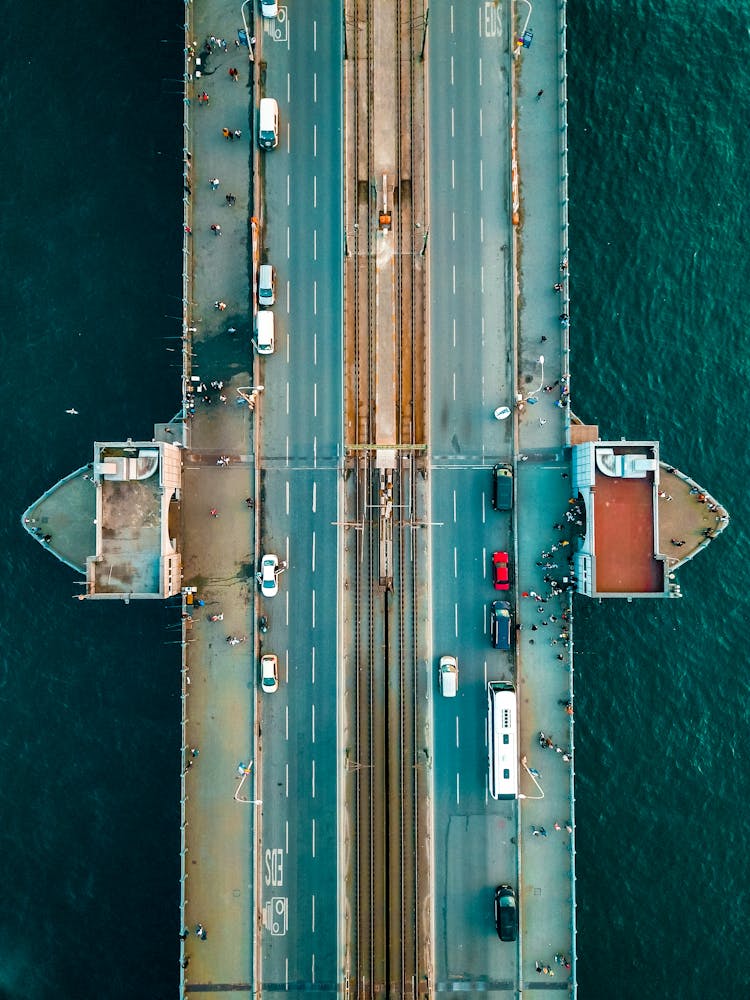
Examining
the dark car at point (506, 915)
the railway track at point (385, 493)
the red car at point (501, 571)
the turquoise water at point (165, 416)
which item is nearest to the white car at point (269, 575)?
the railway track at point (385, 493)

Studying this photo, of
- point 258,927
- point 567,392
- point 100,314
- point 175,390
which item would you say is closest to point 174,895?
point 258,927

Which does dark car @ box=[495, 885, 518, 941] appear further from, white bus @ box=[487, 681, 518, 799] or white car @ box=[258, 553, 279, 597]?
white car @ box=[258, 553, 279, 597]

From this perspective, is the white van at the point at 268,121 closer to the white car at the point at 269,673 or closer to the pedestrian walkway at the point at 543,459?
the pedestrian walkway at the point at 543,459

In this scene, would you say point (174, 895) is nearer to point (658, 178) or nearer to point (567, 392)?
point (567, 392)

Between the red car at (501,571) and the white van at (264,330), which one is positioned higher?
the white van at (264,330)

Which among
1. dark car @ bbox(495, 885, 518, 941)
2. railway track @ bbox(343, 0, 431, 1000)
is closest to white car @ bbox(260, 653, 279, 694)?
railway track @ bbox(343, 0, 431, 1000)

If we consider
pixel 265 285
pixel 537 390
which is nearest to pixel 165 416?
pixel 265 285

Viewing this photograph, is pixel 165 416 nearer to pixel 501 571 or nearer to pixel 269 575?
pixel 269 575
